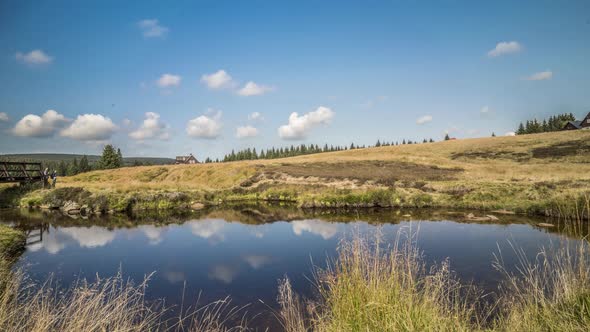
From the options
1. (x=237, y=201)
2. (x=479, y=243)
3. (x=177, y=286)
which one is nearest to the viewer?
(x=177, y=286)

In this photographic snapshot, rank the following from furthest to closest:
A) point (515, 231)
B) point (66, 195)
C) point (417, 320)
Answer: point (66, 195)
point (515, 231)
point (417, 320)

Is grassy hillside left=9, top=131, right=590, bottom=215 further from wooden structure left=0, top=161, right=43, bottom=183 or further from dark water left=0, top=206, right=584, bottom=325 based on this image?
dark water left=0, top=206, right=584, bottom=325

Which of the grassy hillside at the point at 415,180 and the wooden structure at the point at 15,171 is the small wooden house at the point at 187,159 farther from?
the wooden structure at the point at 15,171

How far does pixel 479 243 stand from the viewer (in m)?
17.1

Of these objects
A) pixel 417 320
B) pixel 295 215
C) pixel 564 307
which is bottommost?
pixel 295 215

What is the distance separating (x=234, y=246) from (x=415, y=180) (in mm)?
28059

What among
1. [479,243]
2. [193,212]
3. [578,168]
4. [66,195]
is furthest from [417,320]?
[578,168]

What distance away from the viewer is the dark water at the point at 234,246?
40.7ft

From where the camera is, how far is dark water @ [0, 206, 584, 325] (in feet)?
40.7

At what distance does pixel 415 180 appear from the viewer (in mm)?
39688

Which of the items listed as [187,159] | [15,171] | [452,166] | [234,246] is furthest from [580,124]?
[187,159]

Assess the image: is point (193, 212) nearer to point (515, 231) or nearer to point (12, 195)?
point (12, 195)

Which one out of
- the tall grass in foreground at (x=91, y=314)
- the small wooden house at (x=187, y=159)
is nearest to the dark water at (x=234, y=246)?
the tall grass in foreground at (x=91, y=314)

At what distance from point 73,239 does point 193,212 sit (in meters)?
12.1
